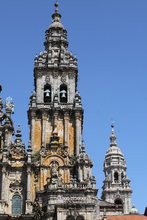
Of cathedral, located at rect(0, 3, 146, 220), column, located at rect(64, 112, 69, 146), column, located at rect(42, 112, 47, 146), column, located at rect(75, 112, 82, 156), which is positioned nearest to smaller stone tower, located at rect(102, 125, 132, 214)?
cathedral, located at rect(0, 3, 146, 220)

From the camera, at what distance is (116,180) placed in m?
87.7

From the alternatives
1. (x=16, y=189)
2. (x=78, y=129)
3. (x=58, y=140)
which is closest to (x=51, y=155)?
(x=58, y=140)

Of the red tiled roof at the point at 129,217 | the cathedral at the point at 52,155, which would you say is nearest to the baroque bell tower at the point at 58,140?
the cathedral at the point at 52,155

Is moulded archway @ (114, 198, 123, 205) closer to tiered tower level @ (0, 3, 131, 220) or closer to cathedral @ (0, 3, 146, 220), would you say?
cathedral @ (0, 3, 146, 220)

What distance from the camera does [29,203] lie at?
198 feet

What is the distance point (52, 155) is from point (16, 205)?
794 centimetres

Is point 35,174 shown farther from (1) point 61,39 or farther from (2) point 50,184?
(1) point 61,39

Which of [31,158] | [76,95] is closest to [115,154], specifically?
[76,95]

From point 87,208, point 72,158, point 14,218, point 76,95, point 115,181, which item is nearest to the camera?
point 87,208

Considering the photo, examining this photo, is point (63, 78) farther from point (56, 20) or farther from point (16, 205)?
point (16, 205)

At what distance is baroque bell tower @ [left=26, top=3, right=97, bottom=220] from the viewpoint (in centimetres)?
5578

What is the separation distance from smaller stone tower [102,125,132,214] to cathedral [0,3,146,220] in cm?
1246

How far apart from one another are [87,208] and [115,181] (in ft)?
111

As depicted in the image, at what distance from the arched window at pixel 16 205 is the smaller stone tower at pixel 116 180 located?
82.5 ft
